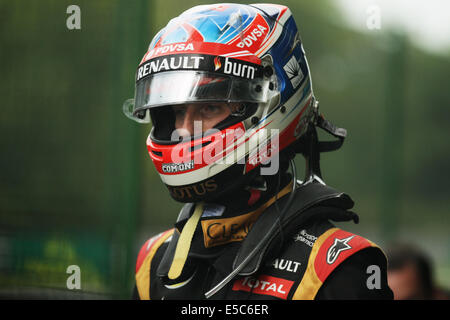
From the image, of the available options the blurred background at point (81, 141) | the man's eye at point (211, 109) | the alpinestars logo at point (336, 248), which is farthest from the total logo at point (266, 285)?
the blurred background at point (81, 141)

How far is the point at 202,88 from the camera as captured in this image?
1768 millimetres

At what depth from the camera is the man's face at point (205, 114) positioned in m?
1.83

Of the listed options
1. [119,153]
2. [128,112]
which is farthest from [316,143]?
[119,153]

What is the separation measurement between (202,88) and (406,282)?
219cm

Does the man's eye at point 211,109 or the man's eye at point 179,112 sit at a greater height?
the man's eye at point 211,109

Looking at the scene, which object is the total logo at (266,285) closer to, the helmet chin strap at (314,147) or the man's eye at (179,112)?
the helmet chin strap at (314,147)

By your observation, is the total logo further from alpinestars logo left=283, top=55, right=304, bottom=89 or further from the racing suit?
alpinestars logo left=283, top=55, right=304, bottom=89

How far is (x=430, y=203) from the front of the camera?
5.32 metres

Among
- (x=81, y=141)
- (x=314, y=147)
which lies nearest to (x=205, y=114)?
(x=314, y=147)

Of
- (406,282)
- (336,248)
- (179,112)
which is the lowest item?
(406,282)

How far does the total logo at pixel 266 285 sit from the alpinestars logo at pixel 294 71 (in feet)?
2.13

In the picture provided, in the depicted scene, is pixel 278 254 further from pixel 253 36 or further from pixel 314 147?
pixel 253 36

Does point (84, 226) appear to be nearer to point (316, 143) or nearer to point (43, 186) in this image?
point (43, 186)
